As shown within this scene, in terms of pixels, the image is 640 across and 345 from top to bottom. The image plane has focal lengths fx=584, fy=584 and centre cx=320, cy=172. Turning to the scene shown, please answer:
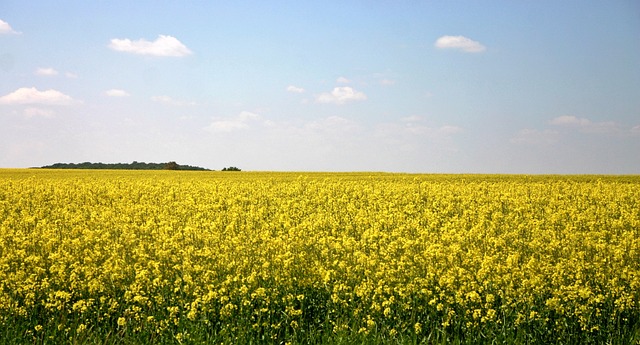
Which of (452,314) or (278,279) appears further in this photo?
(278,279)

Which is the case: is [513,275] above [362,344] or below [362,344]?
above

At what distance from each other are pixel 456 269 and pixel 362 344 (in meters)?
2.41

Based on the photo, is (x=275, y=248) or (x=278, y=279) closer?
(x=278, y=279)

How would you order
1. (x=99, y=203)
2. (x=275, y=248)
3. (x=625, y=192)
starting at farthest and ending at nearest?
(x=625, y=192), (x=99, y=203), (x=275, y=248)

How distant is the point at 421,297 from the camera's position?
825 cm

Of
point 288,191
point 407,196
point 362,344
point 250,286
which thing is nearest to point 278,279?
point 250,286

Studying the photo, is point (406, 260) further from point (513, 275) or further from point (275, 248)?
point (275, 248)

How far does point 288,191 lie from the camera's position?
2272cm

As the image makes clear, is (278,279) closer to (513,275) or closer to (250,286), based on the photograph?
(250,286)

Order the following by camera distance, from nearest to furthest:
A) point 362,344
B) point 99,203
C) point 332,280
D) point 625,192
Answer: point 362,344
point 332,280
point 99,203
point 625,192

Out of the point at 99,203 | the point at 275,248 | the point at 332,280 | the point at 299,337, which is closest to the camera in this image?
the point at 299,337

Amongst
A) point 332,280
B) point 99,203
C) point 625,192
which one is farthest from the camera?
point 625,192

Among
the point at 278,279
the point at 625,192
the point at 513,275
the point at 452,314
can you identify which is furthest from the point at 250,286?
the point at 625,192

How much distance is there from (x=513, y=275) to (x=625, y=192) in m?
16.0
